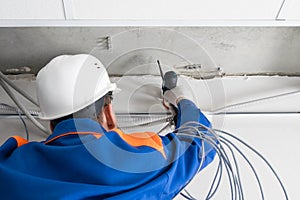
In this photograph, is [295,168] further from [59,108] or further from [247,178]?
[59,108]

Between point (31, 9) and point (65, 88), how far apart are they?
0.81 feet

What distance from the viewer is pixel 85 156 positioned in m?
0.79

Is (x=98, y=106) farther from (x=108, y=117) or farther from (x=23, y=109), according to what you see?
(x=23, y=109)

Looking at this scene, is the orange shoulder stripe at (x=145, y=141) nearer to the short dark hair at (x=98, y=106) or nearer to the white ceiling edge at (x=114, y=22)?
the short dark hair at (x=98, y=106)

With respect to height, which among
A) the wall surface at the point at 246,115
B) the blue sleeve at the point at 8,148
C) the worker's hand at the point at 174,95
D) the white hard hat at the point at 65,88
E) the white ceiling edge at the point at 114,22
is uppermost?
the white ceiling edge at the point at 114,22

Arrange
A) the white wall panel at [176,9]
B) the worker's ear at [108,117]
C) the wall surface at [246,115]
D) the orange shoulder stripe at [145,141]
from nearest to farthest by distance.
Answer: the orange shoulder stripe at [145,141]
the white wall panel at [176,9]
the worker's ear at [108,117]
the wall surface at [246,115]

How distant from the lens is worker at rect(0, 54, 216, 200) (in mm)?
776

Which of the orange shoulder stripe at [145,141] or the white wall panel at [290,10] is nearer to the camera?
the orange shoulder stripe at [145,141]

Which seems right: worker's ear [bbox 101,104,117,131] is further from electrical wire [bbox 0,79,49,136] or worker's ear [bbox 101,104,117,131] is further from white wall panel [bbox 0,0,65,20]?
electrical wire [bbox 0,79,49,136]

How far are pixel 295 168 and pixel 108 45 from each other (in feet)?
3.16

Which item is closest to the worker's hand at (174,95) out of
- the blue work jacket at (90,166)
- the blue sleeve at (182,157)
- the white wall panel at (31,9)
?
the blue sleeve at (182,157)

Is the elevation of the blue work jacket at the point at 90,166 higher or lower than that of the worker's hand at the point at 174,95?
higher

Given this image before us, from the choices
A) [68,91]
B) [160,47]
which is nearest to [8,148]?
[68,91]

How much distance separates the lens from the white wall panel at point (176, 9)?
0.98 m
